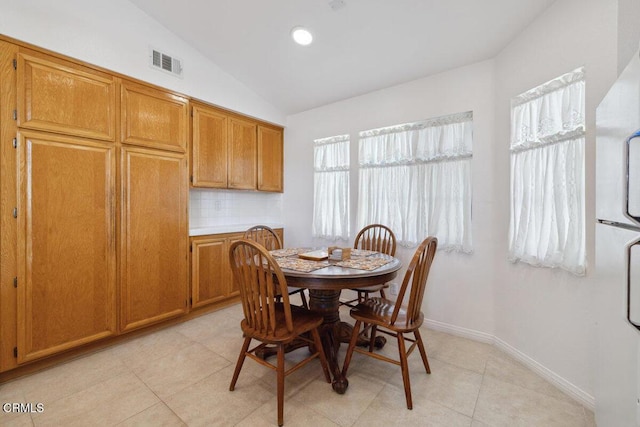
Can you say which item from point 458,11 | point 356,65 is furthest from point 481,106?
point 356,65

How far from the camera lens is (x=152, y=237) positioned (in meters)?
2.47

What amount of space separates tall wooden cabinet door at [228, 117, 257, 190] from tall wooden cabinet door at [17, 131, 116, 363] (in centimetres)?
126

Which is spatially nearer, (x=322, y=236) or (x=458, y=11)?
(x=458, y=11)

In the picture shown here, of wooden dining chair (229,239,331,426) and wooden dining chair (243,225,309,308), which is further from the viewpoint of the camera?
wooden dining chair (243,225,309,308)

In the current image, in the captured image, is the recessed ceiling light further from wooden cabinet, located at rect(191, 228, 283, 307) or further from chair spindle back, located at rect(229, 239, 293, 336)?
wooden cabinet, located at rect(191, 228, 283, 307)

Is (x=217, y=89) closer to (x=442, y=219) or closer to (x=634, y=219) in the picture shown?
(x=442, y=219)

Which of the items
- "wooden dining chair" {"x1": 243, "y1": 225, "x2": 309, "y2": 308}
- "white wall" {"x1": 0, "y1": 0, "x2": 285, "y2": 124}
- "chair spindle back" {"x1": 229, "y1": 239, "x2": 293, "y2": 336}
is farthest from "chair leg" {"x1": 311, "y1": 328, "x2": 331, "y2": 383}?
"white wall" {"x1": 0, "y1": 0, "x2": 285, "y2": 124}

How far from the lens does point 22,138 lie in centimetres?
181

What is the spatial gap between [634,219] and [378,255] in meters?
1.53

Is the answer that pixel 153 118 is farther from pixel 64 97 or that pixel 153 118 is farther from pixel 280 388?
pixel 280 388

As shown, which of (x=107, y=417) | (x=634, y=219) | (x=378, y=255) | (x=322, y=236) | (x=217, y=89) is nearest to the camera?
(x=634, y=219)

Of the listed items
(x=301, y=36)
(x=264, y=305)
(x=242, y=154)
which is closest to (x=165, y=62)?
(x=242, y=154)

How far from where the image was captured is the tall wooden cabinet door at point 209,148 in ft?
9.40

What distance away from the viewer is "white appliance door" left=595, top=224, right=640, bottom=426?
2.69ft
